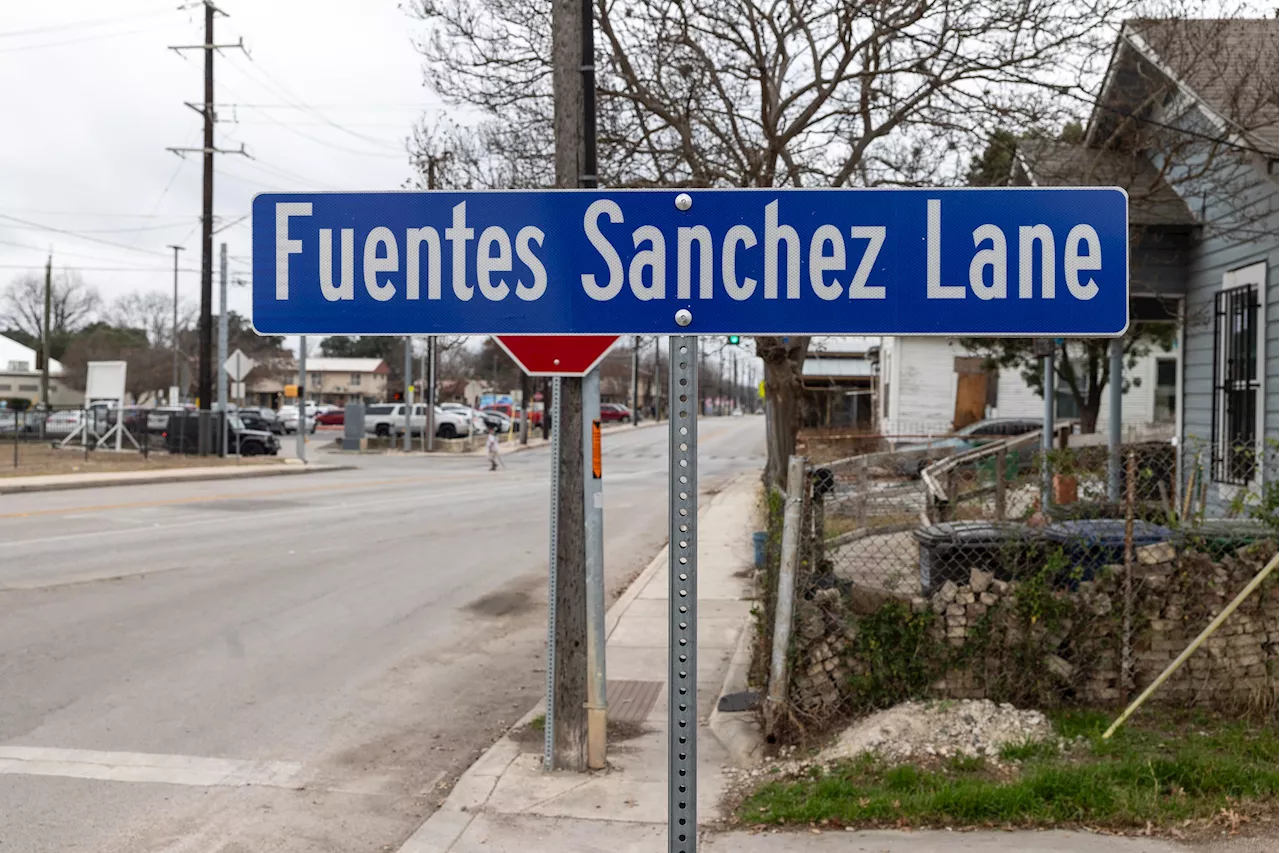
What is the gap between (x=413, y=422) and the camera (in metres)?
54.9

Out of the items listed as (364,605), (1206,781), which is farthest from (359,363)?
(1206,781)

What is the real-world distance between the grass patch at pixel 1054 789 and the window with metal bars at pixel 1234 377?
22.5ft

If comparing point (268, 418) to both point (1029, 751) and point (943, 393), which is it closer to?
point (943, 393)

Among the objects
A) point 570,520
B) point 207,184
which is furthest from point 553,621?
point 207,184

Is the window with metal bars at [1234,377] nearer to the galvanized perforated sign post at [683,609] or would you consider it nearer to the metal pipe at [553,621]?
the metal pipe at [553,621]

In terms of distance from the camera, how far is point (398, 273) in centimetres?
286

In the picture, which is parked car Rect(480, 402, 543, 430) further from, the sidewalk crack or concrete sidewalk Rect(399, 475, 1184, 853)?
the sidewalk crack

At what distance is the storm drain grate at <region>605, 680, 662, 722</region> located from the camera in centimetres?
776

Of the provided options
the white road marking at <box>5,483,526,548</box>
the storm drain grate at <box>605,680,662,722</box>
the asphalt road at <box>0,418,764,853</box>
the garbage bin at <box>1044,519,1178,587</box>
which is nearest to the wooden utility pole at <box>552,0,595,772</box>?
the asphalt road at <box>0,418,764,853</box>

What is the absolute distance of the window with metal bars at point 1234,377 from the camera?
1215cm

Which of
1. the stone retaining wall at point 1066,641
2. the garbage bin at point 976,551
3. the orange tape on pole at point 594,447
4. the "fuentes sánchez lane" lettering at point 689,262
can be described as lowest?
the stone retaining wall at point 1066,641

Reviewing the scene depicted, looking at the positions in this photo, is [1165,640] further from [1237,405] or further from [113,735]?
[1237,405]

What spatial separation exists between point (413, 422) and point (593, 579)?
49.6 metres

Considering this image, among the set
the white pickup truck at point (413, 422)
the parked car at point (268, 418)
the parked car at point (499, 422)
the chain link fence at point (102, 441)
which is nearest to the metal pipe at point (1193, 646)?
the chain link fence at point (102, 441)
